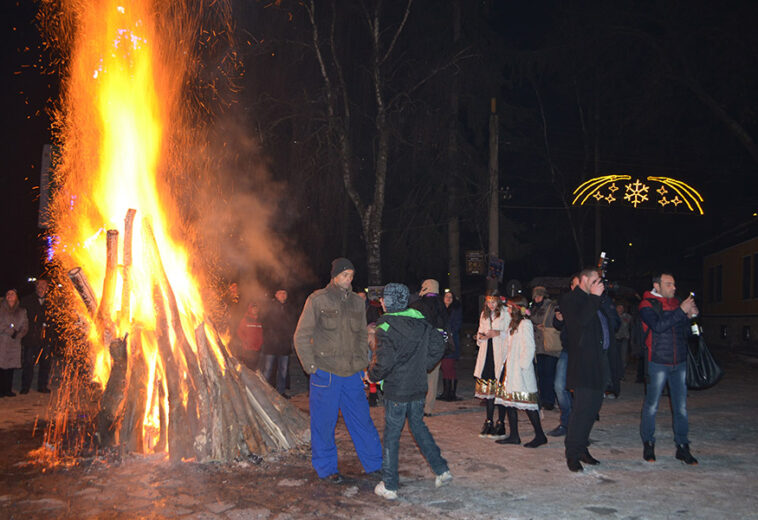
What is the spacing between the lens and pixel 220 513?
5516 millimetres

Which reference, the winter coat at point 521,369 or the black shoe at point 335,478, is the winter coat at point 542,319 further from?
the black shoe at point 335,478

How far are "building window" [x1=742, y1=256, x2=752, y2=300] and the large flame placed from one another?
28.1 meters

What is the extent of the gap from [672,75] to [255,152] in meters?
16.3

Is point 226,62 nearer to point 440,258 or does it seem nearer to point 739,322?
point 440,258

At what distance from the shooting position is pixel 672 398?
7.42m

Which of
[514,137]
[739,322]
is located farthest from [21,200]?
[739,322]

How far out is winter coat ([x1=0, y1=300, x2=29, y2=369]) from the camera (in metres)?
11.8

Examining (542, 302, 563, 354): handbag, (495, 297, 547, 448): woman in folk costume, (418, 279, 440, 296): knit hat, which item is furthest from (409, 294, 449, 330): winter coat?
(495, 297, 547, 448): woman in folk costume

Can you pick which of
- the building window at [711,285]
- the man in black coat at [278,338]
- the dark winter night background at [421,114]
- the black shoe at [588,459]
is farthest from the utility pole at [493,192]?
the building window at [711,285]

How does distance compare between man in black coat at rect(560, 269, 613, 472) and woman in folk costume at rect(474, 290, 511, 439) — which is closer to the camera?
man in black coat at rect(560, 269, 613, 472)

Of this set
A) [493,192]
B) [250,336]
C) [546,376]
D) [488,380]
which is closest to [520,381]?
[488,380]

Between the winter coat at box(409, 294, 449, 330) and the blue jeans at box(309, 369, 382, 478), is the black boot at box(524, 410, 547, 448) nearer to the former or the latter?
the blue jeans at box(309, 369, 382, 478)

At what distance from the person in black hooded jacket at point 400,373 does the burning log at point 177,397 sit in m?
2.02

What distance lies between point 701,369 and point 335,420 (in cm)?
420
